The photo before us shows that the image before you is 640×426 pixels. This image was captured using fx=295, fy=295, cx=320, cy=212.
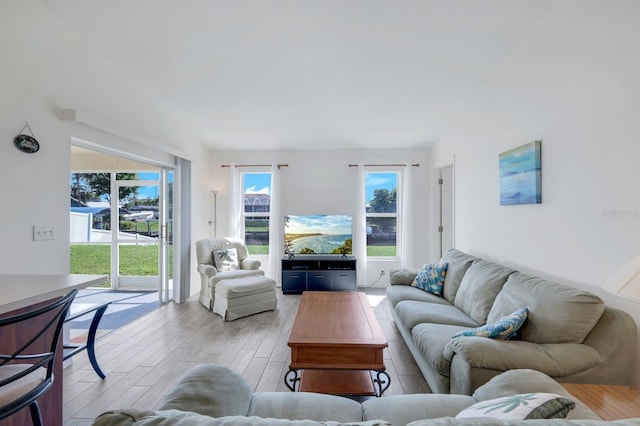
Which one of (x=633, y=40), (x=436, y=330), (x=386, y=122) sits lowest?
(x=436, y=330)

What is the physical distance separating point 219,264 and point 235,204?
138cm

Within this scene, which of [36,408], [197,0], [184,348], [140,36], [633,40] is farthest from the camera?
[184,348]

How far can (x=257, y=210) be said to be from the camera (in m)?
5.65

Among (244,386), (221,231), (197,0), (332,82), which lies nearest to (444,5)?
(332,82)

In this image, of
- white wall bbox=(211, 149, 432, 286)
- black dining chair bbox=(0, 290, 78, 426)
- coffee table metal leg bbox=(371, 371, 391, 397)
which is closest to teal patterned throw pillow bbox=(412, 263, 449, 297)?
coffee table metal leg bbox=(371, 371, 391, 397)

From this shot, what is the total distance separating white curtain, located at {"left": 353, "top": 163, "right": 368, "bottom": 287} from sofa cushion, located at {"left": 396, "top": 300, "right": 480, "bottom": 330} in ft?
7.82

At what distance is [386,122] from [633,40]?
8.79ft

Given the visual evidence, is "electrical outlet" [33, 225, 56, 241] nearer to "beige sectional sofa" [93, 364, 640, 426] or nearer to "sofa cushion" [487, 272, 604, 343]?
"beige sectional sofa" [93, 364, 640, 426]

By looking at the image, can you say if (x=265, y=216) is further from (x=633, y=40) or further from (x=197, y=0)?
(x=633, y=40)

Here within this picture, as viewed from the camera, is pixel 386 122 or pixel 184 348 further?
pixel 386 122

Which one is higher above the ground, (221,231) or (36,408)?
(221,231)

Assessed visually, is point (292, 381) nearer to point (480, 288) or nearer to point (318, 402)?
point (318, 402)

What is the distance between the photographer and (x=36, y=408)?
1212 mm

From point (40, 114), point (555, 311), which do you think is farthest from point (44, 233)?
point (555, 311)
